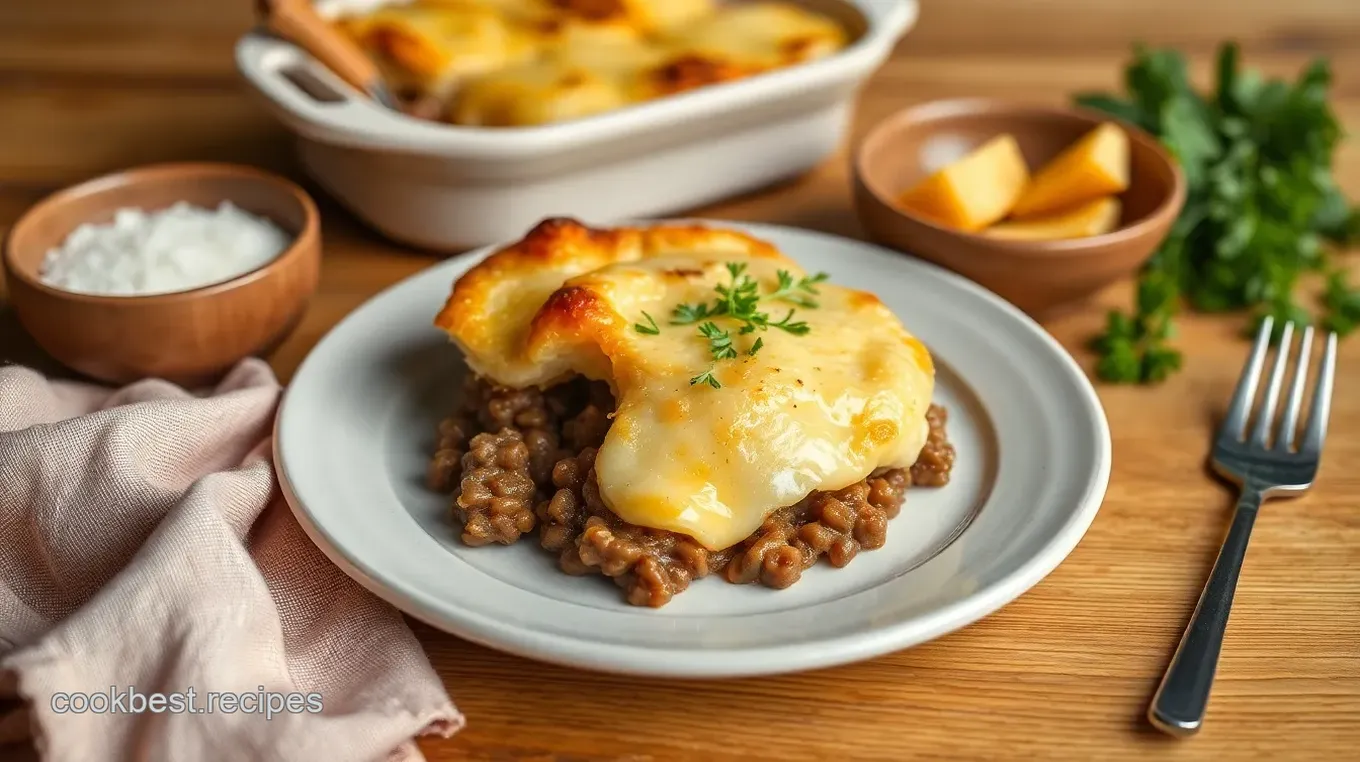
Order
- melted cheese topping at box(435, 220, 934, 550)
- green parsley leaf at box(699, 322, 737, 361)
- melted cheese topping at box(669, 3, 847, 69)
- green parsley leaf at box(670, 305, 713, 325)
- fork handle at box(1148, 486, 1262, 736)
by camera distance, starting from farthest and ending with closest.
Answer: melted cheese topping at box(669, 3, 847, 69), green parsley leaf at box(670, 305, 713, 325), green parsley leaf at box(699, 322, 737, 361), melted cheese topping at box(435, 220, 934, 550), fork handle at box(1148, 486, 1262, 736)

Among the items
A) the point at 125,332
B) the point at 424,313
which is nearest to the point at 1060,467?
the point at 424,313

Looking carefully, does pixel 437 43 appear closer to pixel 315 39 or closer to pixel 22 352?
pixel 315 39

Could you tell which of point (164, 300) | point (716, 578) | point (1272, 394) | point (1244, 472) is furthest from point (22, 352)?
point (1272, 394)

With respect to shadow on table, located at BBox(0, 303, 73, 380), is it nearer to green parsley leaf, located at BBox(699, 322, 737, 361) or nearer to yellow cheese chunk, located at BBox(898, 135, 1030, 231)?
green parsley leaf, located at BBox(699, 322, 737, 361)

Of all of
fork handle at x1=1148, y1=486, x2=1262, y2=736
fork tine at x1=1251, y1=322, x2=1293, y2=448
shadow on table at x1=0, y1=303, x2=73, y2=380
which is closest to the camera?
fork handle at x1=1148, y1=486, x2=1262, y2=736

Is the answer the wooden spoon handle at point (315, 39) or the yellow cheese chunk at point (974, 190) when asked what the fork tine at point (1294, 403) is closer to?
the yellow cheese chunk at point (974, 190)

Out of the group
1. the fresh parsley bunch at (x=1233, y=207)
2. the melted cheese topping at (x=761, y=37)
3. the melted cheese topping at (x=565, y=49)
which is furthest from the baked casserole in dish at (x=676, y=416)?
the melted cheese topping at (x=761, y=37)

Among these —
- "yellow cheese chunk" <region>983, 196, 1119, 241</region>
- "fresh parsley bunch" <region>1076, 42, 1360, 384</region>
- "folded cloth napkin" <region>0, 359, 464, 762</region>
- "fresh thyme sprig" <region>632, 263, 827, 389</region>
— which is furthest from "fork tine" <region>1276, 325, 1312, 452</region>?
"folded cloth napkin" <region>0, 359, 464, 762</region>
